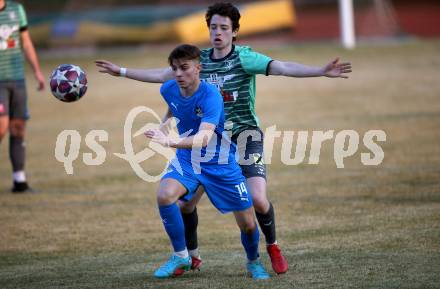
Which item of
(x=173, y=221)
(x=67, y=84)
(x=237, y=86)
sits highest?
(x=67, y=84)

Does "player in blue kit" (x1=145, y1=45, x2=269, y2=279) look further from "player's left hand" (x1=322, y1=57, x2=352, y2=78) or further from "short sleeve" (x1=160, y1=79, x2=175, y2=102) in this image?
"player's left hand" (x1=322, y1=57, x2=352, y2=78)

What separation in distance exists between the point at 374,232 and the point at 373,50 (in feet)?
54.6

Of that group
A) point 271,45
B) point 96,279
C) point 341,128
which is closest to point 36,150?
point 341,128

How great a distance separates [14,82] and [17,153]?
33.5 inches

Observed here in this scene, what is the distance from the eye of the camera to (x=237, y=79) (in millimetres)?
6676

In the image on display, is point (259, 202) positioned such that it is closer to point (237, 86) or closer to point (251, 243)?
point (251, 243)

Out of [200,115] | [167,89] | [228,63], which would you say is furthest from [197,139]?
[228,63]

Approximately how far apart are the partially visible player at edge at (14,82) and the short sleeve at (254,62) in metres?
4.66

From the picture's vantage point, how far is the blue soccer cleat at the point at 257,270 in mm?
6355

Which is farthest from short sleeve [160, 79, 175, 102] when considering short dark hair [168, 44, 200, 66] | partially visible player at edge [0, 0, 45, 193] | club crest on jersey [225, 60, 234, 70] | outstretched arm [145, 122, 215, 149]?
partially visible player at edge [0, 0, 45, 193]

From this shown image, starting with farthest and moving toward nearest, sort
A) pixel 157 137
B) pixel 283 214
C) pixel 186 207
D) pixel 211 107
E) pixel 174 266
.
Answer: pixel 283 214, pixel 186 207, pixel 174 266, pixel 211 107, pixel 157 137

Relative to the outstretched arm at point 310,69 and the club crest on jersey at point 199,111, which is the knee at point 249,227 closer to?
the club crest on jersey at point 199,111

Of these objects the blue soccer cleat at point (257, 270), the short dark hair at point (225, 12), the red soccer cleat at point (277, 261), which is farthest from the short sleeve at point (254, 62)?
the blue soccer cleat at point (257, 270)

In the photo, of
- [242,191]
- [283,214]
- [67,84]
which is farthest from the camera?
[283,214]
